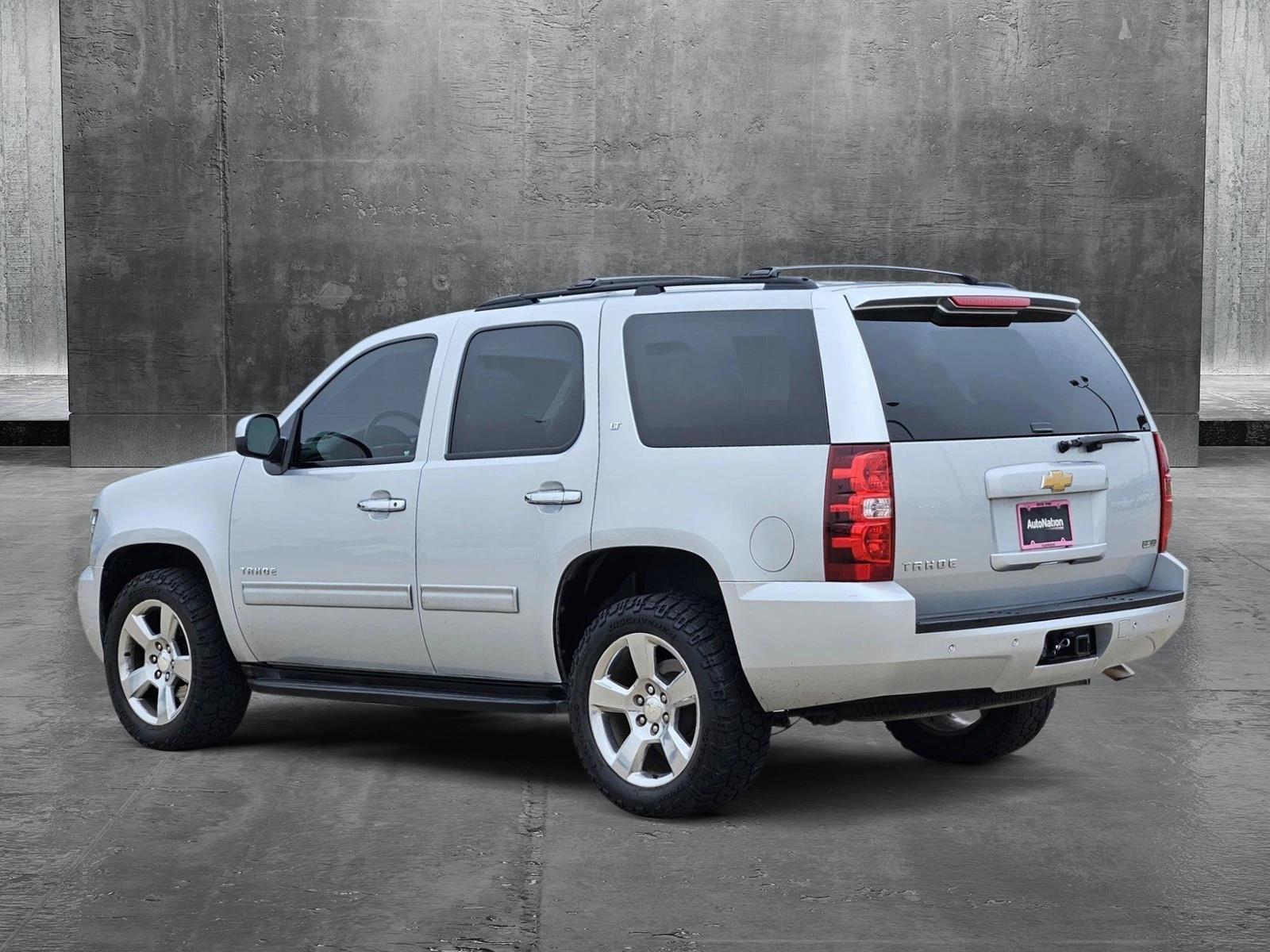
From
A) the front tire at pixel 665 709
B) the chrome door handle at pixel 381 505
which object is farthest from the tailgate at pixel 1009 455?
the chrome door handle at pixel 381 505

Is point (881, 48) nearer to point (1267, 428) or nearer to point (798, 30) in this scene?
point (798, 30)

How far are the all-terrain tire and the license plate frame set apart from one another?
10.9 feet

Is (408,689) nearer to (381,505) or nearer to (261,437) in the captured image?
(381,505)

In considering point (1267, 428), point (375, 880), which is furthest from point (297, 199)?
point (375, 880)

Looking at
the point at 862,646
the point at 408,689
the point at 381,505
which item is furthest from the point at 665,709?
the point at 381,505

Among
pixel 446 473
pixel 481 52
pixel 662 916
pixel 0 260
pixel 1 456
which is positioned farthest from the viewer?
pixel 0 260

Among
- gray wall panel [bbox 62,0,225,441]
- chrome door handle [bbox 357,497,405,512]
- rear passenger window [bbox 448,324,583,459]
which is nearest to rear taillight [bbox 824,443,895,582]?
rear passenger window [bbox 448,324,583,459]

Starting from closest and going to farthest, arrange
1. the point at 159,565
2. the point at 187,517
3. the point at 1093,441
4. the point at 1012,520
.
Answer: the point at 1012,520
the point at 1093,441
the point at 187,517
the point at 159,565

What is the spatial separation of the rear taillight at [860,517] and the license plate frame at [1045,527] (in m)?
0.57

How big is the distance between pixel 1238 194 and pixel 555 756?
2850cm

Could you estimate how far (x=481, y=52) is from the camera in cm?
2197

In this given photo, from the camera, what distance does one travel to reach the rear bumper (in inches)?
226

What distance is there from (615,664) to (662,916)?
1.44 metres

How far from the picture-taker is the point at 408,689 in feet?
23.0
